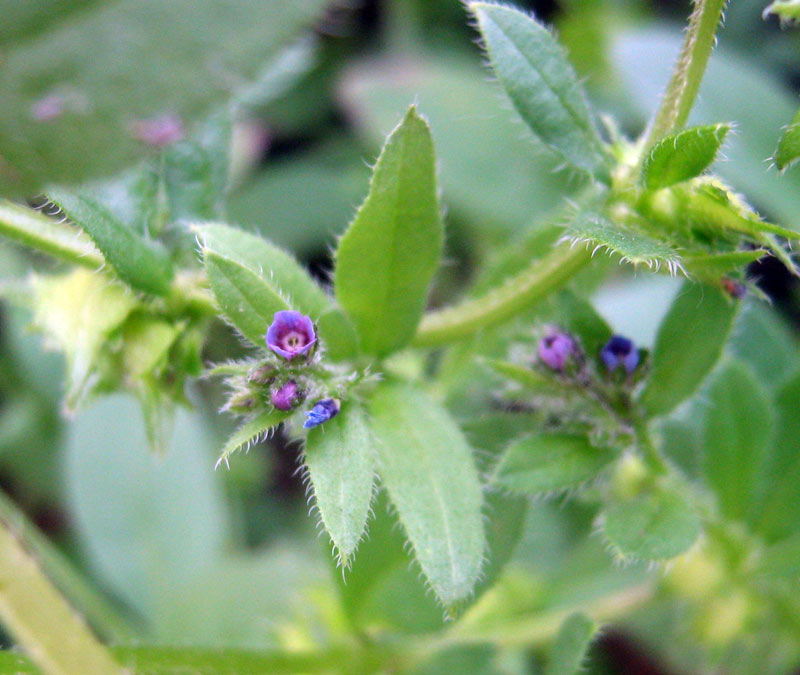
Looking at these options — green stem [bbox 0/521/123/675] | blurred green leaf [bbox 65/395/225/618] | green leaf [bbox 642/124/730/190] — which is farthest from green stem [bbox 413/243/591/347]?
blurred green leaf [bbox 65/395/225/618]

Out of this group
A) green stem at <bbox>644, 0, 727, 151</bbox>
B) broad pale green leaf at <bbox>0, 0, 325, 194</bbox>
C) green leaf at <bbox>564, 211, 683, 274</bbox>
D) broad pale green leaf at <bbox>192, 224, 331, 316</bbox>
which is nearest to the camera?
green leaf at <bbox>564, 211, 683, 274</bbox>

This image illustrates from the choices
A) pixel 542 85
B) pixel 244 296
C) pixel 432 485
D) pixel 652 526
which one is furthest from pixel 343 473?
pixel 542 85

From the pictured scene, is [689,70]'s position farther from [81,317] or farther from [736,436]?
[81,317]

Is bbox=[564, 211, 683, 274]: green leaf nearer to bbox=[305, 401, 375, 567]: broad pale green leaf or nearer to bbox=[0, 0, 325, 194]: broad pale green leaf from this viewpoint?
bbox=[305, 401, 375, 567]: broad pale green leaf

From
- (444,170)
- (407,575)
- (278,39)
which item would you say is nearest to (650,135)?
(278,39)

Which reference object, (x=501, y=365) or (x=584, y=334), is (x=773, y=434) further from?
(x=501, y=365)
